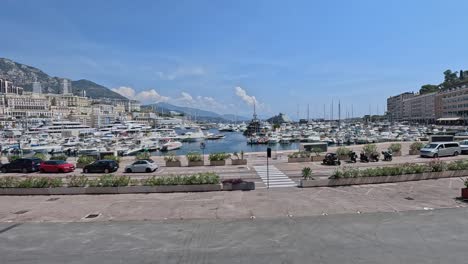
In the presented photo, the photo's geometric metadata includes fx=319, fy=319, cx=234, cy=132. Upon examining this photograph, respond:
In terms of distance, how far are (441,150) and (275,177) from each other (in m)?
23.1

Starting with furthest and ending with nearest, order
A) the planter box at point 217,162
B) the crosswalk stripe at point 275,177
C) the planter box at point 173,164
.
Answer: the planter box at point 217,162, the planter box at point 173,164, the crosswalk stripe at point 275,177

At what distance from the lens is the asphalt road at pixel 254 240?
10602mm

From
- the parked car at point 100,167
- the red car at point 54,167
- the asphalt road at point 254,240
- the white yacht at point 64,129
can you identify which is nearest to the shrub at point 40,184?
the asphalt road at point 254,240

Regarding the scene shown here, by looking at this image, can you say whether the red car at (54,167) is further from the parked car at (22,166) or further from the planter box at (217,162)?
the planter box at (217,162)

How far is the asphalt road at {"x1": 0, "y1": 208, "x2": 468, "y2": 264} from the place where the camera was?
34.8 ft

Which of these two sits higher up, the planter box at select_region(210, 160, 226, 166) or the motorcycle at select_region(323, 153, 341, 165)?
the motorcycle at select_region(323, 153, 341, 165)

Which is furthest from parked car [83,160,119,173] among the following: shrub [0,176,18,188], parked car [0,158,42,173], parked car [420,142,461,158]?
parked car [420,142,461,158]

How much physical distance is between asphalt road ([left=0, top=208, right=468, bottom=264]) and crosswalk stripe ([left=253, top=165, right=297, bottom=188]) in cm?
925

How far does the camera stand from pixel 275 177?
28406 mm

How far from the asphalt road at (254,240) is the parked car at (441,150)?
80.9 ft

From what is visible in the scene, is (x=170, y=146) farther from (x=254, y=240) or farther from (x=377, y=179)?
(x=254, y=240)

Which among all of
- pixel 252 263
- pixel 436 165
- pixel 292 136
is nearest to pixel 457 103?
pixel 292 136

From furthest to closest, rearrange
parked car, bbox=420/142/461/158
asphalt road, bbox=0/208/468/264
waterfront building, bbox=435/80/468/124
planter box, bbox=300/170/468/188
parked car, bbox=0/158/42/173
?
waterfront building, bbox=435/80/468/124, parked car, bbox=420/142/461/158, parked car, bbox=0/158/42/173, planter box, bbox=300/170/468/188, asphalt road, bbox=0/208/468/264

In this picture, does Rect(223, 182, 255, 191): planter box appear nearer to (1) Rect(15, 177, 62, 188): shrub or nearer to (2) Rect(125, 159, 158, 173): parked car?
(1) Rect(15, 177, 62, 188): shrub
